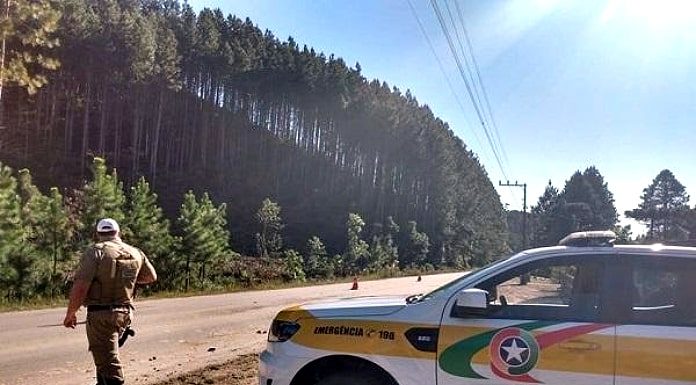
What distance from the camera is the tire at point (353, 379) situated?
16.6 feet

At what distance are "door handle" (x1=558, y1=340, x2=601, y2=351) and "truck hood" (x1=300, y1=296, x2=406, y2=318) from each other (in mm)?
1225

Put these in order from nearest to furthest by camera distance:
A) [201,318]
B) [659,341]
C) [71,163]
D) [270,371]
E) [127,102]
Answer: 1. [659,341]
2. [270,371]
3. [201,318]
4. [71,163]
5. [127,102]

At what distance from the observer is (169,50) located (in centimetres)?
5972

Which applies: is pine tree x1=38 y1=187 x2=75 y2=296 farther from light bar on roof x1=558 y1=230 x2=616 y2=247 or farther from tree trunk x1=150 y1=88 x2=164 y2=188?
tree trunk x1=150 y1=88 x2=164 y2=188

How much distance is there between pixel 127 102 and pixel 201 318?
4962 centimetres

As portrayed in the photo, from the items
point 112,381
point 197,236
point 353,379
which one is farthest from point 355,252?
point 353,379

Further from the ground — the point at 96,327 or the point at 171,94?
the point at 171,94

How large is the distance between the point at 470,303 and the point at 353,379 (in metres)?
1.15

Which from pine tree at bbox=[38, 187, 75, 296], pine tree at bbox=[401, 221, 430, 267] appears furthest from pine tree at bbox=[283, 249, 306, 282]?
pine tree at bbox=[401, 221, 430, 267]

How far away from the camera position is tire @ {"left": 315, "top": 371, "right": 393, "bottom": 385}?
507cm

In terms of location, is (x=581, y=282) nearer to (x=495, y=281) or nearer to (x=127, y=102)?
(x=495, y=281)

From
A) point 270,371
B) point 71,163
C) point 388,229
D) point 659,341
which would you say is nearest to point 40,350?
point 270,371

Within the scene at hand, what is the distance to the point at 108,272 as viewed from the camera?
610cm

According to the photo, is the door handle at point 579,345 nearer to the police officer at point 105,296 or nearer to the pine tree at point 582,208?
the police officer at point 105,296
